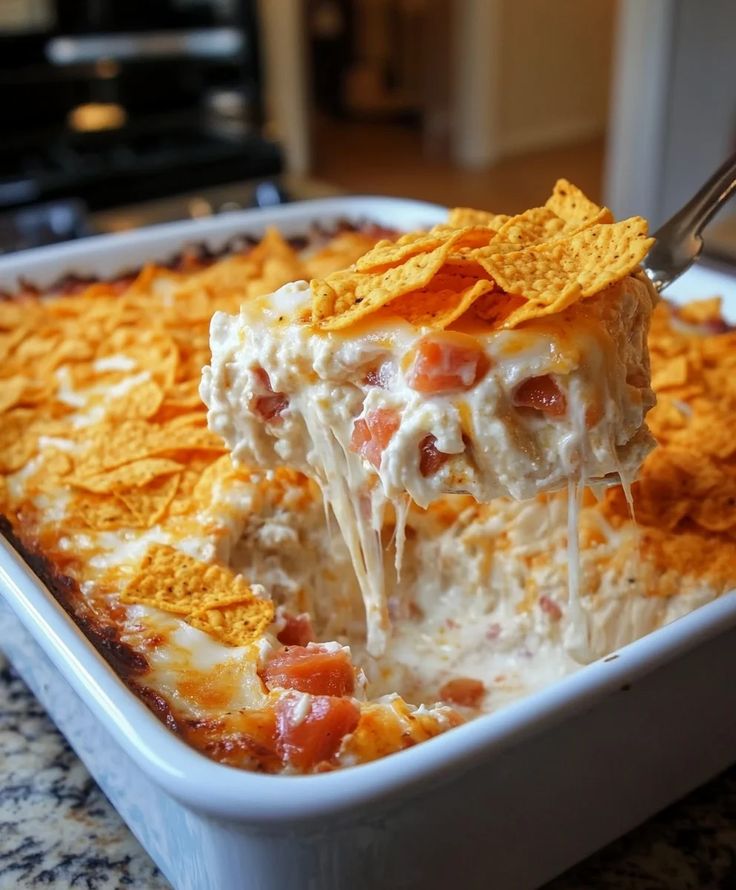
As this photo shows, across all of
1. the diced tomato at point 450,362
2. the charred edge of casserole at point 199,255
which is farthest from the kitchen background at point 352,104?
the diced tomato at point 450,362

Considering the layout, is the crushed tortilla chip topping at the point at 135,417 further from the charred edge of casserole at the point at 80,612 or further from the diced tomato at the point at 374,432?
the diced tomato at the point at 374,432

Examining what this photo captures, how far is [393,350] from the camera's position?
759mm

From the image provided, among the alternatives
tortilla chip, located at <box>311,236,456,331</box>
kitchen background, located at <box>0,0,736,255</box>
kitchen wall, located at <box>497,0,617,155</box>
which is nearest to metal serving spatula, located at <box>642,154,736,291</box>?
tortilla chip, located at <box>311,236,456,331</box>

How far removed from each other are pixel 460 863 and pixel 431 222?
1159 millimetres

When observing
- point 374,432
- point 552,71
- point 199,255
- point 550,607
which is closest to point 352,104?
point 552,71

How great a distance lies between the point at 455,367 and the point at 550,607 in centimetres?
33

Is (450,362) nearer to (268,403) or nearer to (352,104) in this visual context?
(268,403)

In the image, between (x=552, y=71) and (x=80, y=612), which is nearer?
(x=80, y=612)

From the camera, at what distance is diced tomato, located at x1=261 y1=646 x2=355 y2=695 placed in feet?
2.50

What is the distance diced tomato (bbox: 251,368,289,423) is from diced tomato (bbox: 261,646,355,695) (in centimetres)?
19

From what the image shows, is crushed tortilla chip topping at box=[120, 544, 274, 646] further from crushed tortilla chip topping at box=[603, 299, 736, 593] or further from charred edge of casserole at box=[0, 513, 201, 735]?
crushed tortilla chip topping at box=[603, 299, 736, 593]

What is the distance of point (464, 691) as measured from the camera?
94 centimetres

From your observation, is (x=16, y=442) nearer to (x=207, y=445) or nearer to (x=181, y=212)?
(x=207, y=445)

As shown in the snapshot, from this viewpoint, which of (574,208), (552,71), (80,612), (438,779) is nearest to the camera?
(438,779)
